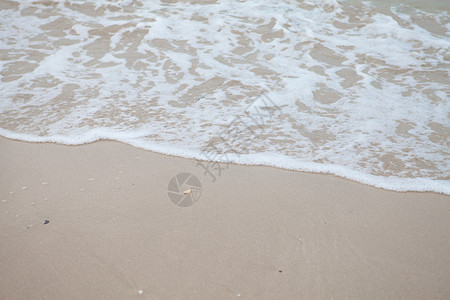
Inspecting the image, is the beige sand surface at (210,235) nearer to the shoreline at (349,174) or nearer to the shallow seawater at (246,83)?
the shoreline at (349,174)

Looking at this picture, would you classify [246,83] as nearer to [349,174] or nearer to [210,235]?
[349,174]

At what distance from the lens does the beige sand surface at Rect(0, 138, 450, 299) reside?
1777 millimetres

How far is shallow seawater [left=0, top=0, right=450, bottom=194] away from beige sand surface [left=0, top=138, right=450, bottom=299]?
0.28 meters

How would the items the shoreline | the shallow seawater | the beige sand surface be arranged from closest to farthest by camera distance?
the beige sand surface
the shoreline
the shallow seawater

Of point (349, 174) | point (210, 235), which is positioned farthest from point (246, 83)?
point (210, 235)

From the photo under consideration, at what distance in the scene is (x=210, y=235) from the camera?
2084mm

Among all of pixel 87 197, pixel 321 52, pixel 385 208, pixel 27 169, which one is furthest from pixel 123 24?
pixel 385 208

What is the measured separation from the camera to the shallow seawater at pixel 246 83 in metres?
2.93

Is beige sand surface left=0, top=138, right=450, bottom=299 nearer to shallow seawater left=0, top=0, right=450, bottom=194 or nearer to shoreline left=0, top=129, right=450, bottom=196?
shoreline left=0, top=129, right=450, bottom=196

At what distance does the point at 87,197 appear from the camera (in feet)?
7.73

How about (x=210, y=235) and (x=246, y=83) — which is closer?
(x=210, y=235)

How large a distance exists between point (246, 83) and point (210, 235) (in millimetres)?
2344

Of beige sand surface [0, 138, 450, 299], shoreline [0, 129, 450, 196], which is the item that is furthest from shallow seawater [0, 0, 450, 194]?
beige sand surface [0, 138, 450, 299]

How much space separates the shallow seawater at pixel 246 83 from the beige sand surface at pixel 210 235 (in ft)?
0.92
